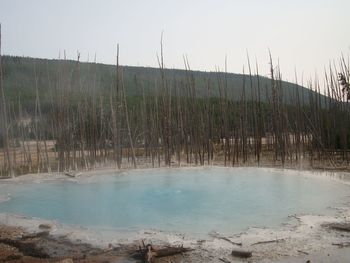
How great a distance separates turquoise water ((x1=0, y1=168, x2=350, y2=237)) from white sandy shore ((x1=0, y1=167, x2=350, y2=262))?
0.93 feet

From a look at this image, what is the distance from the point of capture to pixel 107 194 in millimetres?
7152

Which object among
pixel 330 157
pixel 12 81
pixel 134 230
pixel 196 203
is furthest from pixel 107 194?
pixel 12 81

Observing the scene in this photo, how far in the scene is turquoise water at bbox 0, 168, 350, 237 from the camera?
5.43 metres

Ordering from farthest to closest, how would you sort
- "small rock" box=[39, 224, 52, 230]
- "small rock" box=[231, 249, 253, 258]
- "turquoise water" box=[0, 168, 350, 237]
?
1. "turquoise water" box=[0, 168, 350, 237]
2. "small rock" box=[39, 224, 52, 230]
3. "small rock" box=[231, 249, 253, 258]

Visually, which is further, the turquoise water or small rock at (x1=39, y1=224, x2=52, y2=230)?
A: the turquoise water

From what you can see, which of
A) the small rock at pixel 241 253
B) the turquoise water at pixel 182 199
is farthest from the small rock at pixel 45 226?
the small rock at pixel 241 253

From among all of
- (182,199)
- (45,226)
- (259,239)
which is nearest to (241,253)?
(259,239)

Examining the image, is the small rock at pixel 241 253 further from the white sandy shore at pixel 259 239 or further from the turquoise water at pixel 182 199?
the turquoise water at pixel 182 199

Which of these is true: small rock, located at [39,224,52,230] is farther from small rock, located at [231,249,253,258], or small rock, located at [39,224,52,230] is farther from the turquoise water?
small rock, located at [231,249,253,258]

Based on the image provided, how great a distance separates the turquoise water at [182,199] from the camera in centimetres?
543

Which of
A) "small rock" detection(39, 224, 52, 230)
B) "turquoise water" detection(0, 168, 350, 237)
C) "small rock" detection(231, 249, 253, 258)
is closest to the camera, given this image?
"small rock" detection(231, 249, 253, 258)

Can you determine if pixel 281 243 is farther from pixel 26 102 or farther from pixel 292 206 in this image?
pixel 26 102

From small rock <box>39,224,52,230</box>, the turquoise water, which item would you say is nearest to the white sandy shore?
small rock <box>39,224,52,230</box>

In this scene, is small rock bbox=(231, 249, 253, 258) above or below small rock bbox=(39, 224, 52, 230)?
below
